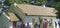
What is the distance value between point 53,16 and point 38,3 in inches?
715

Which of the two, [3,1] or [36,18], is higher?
[36,18]

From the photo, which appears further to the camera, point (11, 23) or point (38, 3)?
point (38, 3)

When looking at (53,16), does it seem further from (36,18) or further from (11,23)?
(11,23)

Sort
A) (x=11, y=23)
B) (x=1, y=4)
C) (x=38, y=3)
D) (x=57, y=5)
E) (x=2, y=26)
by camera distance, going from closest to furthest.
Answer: (x=11, y=23), (x=2, y=26), (x=57, y=5), (x=38, y=3), (x=1, y=4)

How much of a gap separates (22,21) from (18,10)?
7.42 feet

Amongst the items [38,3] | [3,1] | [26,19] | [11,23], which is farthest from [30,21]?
[3,1]

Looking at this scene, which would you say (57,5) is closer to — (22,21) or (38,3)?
(22,21)

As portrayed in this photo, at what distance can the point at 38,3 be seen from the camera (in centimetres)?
5294

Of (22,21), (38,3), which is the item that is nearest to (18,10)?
(22,21)

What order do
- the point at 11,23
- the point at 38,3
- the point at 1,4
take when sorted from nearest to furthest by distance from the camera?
the point at 11,23 → the point at 38,3 → the point at 1,4

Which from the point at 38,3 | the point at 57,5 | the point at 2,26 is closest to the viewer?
the point at 2,26

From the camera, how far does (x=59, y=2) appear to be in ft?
129

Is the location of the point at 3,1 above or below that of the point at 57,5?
below

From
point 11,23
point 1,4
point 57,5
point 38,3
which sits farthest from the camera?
point 1,4
